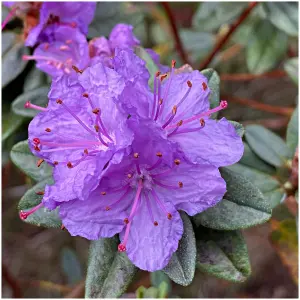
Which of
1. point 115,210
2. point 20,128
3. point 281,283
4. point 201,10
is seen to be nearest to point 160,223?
point 115,210

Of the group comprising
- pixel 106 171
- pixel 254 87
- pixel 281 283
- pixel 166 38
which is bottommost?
pixel 281 283

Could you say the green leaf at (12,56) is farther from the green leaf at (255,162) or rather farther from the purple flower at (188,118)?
the green leaf at (255,162)

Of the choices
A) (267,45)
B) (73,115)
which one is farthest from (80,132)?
(267,45)

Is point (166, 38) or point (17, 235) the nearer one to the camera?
point (166, 38)

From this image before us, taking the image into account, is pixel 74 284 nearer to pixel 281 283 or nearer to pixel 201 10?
pixel 281 283

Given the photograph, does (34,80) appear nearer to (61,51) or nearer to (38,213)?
(61,51)
